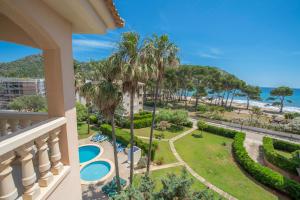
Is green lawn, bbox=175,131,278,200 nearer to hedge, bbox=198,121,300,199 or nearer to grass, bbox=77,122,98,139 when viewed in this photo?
hedge, bbox=198,121,300,199

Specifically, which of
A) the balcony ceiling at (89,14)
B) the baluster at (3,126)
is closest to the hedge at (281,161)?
the balcony ceiling at (89,14)

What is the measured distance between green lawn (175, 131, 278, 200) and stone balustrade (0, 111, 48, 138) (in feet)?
45.7

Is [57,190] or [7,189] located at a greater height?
[7,189]

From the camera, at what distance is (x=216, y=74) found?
145 feet

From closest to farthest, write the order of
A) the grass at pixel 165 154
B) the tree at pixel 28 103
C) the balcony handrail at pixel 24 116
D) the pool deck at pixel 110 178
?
the balcony handrail at pixel 24 116
the pool deck at pixel 110 178
the grass at pixel 165 154
the tree at pixel 28 103

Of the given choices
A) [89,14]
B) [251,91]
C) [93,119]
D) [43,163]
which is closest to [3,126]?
[43,163]

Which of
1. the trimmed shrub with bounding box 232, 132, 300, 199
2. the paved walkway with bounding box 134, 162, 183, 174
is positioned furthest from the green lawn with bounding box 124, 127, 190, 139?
the trimmed shrub with bounding box 232, 132, 300, 199

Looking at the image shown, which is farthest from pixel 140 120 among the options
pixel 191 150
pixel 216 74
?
pixel 216 74

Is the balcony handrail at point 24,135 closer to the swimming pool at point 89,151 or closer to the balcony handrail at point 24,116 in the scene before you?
the balcony handrail at point 24,116

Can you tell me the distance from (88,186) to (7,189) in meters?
12.3

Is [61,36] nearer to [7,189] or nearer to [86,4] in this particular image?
[86,4]

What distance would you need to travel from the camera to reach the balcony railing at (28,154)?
68.4 inches

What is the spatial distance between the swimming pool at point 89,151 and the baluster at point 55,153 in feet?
51.5

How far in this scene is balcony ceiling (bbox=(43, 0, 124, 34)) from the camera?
253 centimetres
